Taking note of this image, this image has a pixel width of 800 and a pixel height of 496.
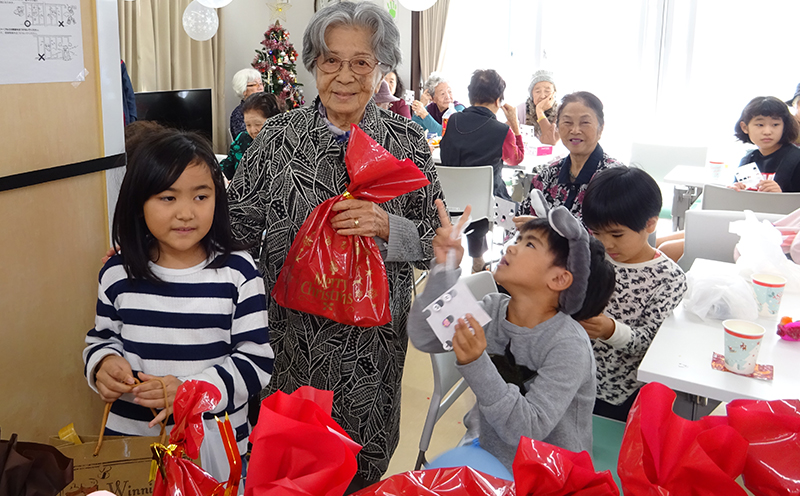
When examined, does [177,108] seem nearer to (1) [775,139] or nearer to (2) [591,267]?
Result: (1) [775,139]

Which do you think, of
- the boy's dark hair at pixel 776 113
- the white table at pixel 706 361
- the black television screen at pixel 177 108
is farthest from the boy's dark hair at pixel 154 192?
the black television screen at pixel 177 108

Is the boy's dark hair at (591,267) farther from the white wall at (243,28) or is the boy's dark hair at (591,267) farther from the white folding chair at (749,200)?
the white wall at (243,28)

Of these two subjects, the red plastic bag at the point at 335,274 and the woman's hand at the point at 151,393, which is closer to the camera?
the woman's hand at the point at 151,393

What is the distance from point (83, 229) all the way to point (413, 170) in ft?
2.81

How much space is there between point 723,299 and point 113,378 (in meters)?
1.68

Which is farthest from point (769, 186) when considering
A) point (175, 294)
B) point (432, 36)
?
point (432, 36)

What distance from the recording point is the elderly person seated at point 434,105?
18.6ft

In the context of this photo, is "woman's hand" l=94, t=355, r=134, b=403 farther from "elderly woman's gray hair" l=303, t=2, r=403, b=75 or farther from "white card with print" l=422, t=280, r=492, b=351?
"elderly woman's gray hair" l=303, t=2, r=403, b=75

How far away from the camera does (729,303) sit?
1896 mm

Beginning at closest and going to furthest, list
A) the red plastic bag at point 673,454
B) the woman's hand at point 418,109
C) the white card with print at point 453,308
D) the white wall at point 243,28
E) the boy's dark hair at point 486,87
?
the red plastic bag at point 673,454 → the white card with print at point 453,308 → the boy's dark hair at point 486,87 → the woman's hand at point 418,109 → the white wall at point 243,28

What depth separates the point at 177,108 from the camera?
5359 millimetres

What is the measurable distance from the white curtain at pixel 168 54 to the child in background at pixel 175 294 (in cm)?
507

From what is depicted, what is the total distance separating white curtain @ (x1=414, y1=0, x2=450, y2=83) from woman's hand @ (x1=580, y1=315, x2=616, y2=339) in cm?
709

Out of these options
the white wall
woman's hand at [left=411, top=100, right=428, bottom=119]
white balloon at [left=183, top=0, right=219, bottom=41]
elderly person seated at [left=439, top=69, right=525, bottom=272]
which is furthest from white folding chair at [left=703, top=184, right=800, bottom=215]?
the white wall
